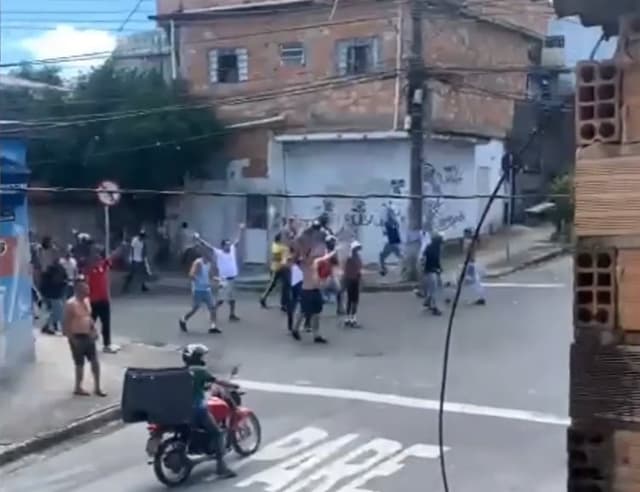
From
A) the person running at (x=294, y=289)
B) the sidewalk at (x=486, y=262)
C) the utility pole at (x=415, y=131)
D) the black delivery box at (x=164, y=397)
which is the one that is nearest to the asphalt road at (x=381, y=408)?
the person running at (x=294, y=289)

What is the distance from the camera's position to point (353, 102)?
27.3 meters

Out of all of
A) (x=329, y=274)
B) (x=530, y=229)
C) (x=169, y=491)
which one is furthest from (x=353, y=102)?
(x=169, y=491)

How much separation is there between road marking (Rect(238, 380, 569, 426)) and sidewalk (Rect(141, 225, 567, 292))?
9.67m

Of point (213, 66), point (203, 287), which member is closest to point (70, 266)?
point (203, 287)

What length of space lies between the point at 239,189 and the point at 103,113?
3.63 meters

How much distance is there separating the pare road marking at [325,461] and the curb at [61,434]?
2.14 metres

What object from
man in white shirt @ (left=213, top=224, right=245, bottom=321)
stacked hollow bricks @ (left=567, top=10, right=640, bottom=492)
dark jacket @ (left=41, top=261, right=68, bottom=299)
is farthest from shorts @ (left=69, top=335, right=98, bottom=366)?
stacked hollow bricks @ (left=567, top=10, right=640, bottom=492)

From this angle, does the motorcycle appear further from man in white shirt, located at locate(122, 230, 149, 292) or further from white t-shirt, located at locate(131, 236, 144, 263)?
white t-shirt, located at locate(131, 236, 144, 263)

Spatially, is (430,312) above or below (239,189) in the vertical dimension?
below

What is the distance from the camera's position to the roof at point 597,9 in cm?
325

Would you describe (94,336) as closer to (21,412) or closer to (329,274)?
(21,412)

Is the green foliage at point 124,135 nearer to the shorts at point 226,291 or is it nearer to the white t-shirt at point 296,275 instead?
the shorts at point 226,291

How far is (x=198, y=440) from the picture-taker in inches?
393

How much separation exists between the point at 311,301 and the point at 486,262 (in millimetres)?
10734
